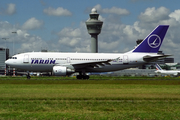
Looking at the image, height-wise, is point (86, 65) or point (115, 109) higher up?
point (86, 65)

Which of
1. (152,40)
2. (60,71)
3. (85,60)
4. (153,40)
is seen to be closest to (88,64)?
(85,60)

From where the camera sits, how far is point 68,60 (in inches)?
1996

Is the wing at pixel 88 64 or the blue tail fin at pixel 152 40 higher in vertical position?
the blue tail fin at pixel 152 40

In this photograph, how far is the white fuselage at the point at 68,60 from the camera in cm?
4947

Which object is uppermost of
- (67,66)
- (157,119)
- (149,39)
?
(149,39)

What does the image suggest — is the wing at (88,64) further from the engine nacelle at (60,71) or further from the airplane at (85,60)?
the engine nacelle at (60,71)

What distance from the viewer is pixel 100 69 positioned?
52.3 meters

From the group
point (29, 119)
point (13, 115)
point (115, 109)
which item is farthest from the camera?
point (115, 109)

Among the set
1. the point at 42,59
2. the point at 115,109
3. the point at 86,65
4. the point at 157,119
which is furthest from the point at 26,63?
the point at 157,119

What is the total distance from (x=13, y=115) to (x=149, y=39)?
43279mm

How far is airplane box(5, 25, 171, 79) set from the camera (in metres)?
49.3

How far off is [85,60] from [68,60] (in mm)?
3091

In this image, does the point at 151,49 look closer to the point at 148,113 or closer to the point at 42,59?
the point at 42,59

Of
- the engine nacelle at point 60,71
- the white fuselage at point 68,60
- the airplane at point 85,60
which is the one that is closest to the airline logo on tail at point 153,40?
the airplane at point 85,60
